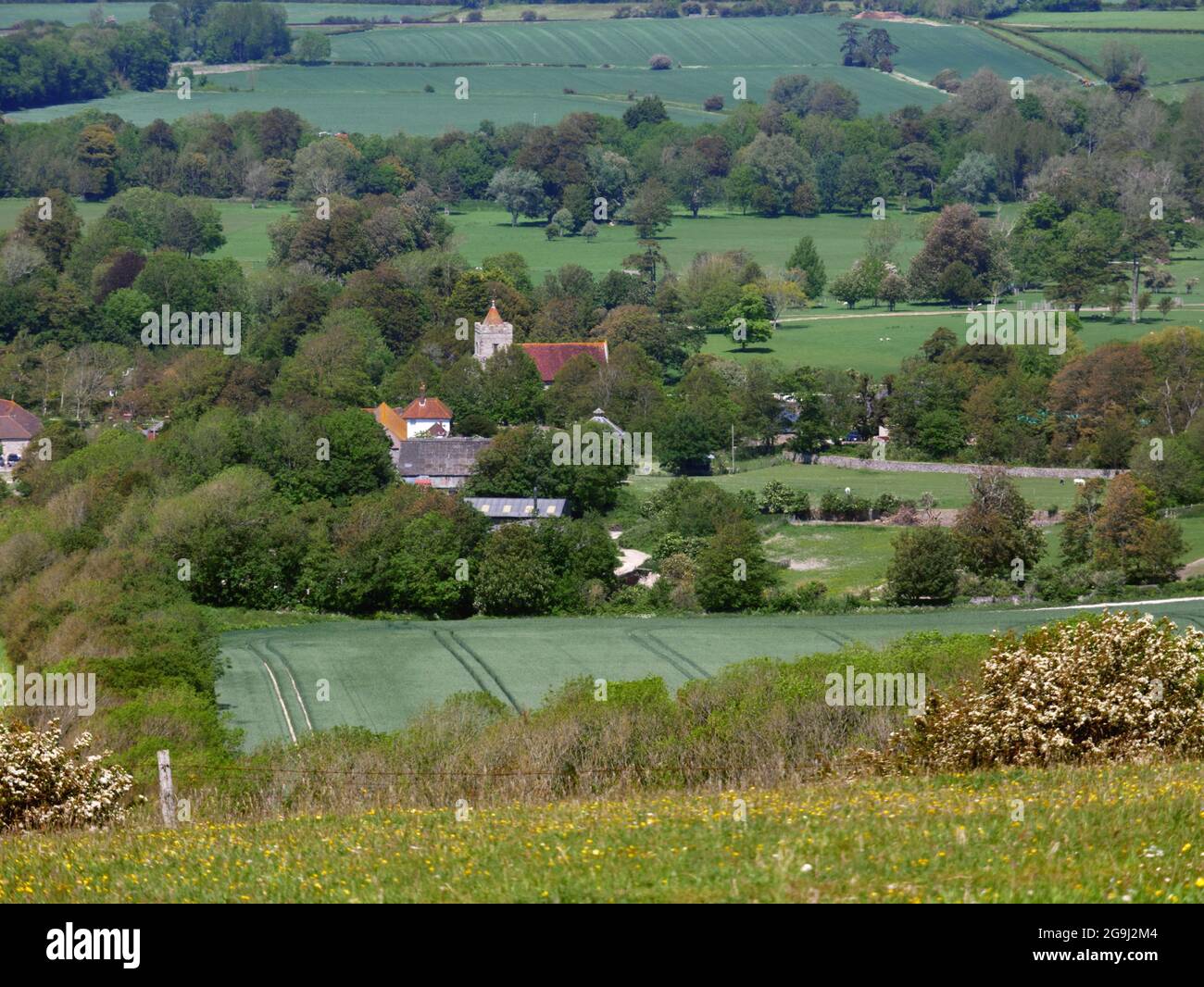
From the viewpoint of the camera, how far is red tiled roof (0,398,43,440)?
79.6 meters

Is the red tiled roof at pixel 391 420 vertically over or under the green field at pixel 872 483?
over

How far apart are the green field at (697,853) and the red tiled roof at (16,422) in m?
65.3

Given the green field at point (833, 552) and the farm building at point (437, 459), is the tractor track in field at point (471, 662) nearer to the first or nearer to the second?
the green field at point (833, 552)

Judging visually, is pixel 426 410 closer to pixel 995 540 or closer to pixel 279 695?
pixel 995 540

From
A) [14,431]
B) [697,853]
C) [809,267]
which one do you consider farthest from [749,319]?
[697,853]

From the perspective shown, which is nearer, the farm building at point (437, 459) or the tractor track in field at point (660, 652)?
the tractor track in field at point (660, 652)

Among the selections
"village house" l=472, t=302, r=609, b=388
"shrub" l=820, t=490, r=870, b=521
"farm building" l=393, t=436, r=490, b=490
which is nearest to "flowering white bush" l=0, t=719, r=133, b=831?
"shrub" l=820, t=490, r=870, b=521

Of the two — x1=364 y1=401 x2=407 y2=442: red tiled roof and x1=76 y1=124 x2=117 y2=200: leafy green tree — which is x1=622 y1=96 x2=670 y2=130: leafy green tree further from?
x1=364 y1=401 x2=407 y2=442: red tiled roof

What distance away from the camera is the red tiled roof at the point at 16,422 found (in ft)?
261

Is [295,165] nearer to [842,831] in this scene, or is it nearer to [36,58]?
[36,58]

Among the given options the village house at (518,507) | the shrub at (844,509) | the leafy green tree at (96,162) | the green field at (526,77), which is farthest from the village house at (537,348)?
the green field at (526,77)

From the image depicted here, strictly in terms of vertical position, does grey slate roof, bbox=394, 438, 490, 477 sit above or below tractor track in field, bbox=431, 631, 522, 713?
above

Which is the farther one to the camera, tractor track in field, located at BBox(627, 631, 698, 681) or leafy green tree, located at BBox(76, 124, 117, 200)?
leafy green tree, located at BBox(76, 124, 117, 200)

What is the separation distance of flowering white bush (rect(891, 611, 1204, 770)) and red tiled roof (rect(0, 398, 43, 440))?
212 ft
